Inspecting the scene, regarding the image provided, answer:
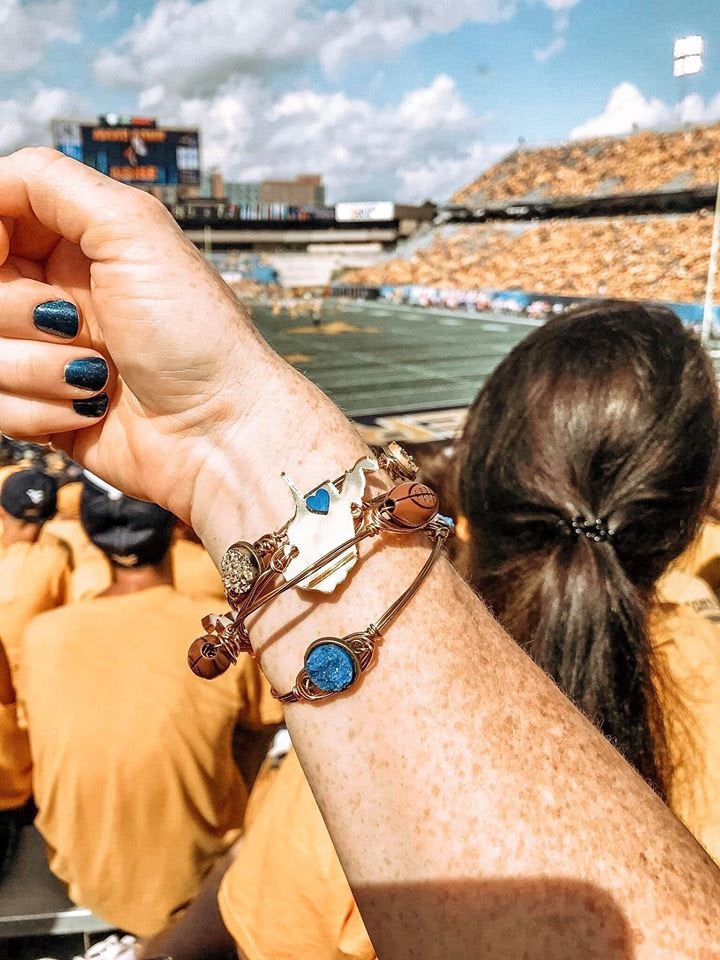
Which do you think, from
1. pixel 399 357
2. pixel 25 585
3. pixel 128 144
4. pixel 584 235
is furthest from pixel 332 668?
pixel 128 144

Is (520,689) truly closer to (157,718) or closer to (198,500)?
(198,500)

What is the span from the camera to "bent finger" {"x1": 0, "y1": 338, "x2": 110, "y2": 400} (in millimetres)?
856

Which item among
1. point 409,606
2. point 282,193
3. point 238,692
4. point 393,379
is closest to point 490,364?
point 393,379

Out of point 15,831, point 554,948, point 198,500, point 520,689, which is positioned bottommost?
point 15,831

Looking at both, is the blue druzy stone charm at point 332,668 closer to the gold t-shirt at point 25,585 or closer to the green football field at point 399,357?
the gold t-shirt at point 25,585

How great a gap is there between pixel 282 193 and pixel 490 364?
44.6 m

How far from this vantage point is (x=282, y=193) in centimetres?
5375

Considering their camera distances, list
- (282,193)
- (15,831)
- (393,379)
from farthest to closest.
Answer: (282,193) < (393,379) < (15,831)

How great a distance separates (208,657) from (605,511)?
593mm

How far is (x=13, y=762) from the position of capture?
1.88 meters

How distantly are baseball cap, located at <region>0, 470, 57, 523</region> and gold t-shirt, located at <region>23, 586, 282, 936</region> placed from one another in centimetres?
84

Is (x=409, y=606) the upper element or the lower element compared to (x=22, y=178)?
lower

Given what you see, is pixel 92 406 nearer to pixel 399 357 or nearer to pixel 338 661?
pixel 338 661

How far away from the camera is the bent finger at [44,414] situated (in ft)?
2.92
